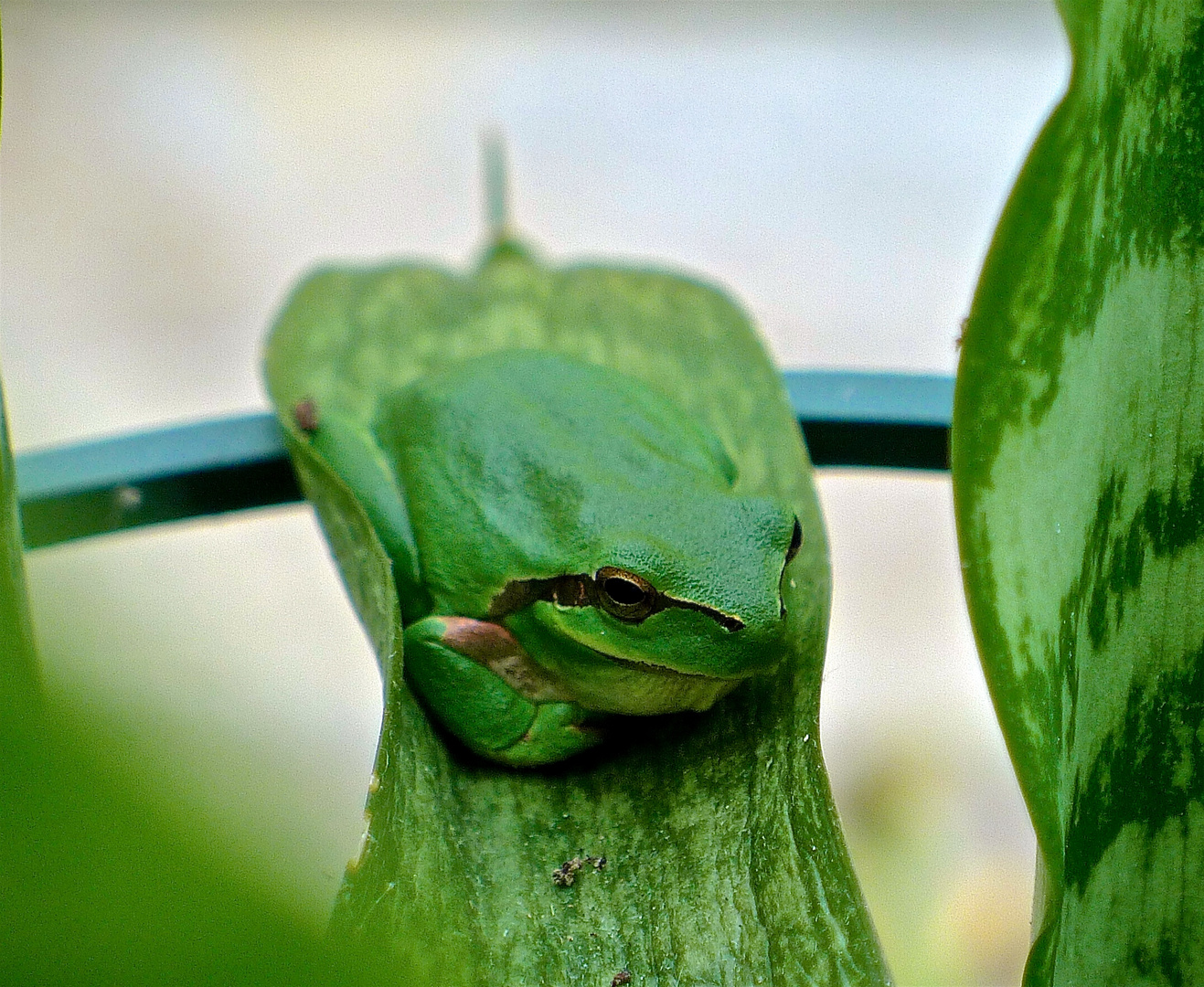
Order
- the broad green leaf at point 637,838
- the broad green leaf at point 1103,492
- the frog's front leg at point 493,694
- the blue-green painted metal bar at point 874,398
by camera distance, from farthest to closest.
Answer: the blue-green painted metal bar at point 874,398 < the frog's front leg at point 493,694 < the broad green leaf at point 637,838 < the broad green leaf at point 1103,492

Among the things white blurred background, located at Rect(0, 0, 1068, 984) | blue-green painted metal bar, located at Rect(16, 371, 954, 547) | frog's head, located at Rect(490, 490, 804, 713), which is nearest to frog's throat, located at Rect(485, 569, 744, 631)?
frog's head, located at Rect(490, 490, 804, 713)

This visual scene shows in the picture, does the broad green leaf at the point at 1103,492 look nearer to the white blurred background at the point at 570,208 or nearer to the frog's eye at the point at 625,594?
the frog's eye at the point at 625,594

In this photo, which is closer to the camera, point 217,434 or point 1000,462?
point 1000,462

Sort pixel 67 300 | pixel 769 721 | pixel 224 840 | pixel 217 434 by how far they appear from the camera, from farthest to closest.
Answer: pixel 67 300, pixel 217 434, pixel 769 721, pixel 224 840

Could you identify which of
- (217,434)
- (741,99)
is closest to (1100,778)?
(217,434)

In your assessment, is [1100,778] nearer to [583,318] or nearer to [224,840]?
[224,840]

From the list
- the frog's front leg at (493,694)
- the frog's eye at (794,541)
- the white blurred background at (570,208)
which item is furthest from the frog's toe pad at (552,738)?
the white blurred background at (570,208)

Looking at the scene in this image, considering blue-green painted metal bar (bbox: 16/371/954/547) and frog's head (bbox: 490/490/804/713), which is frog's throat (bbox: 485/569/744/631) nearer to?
frog's head (bbox: 490/490/804/713)
